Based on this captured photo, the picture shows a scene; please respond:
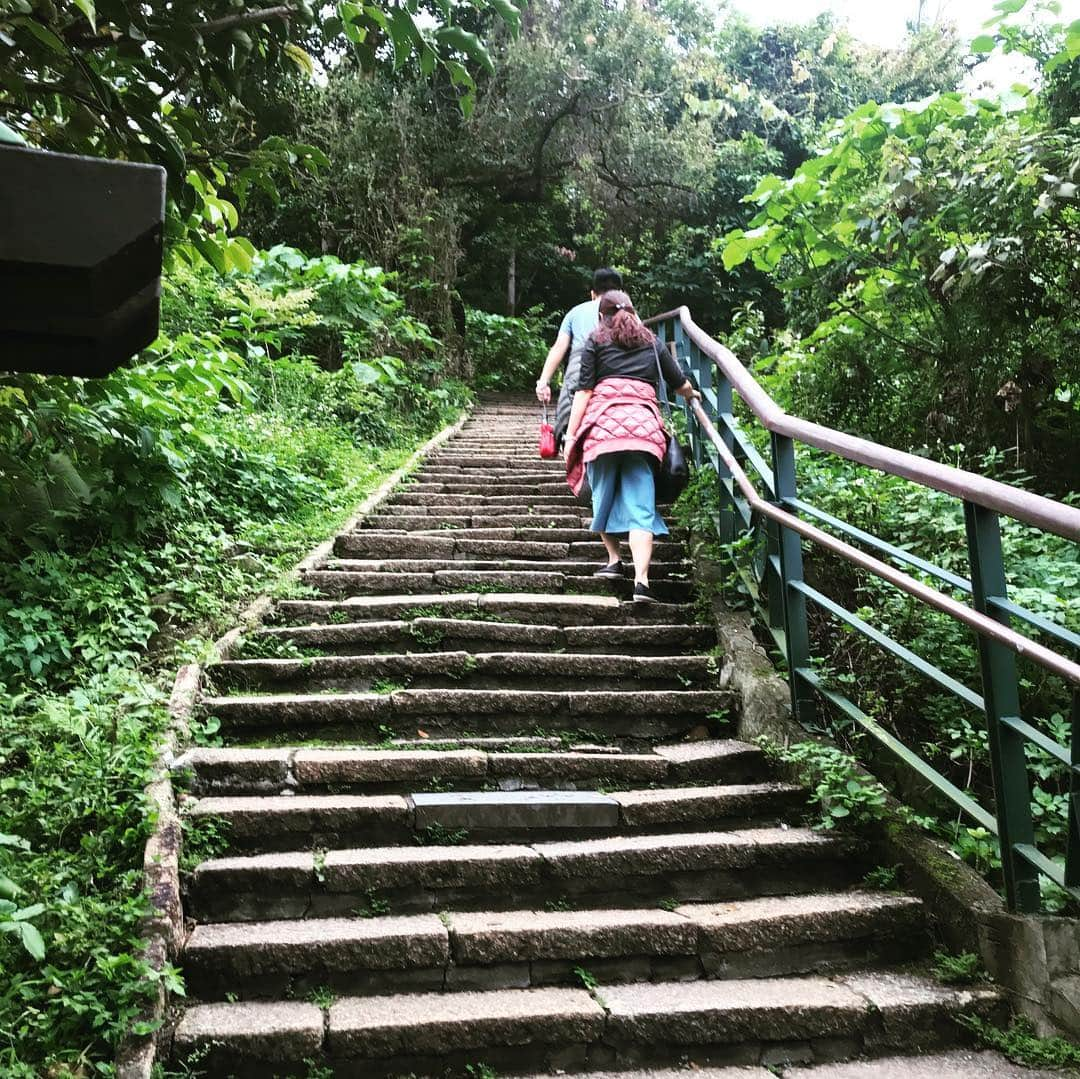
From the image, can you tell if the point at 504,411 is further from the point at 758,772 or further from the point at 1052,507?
the point at 1052,507

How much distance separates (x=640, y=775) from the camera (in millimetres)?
3574

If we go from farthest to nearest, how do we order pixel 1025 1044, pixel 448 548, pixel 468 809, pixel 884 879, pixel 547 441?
pixel 547 441
pixel 448 548
pixel 468 809
pixel 884 879
pixel 1025 1044

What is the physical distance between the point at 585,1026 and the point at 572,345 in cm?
482

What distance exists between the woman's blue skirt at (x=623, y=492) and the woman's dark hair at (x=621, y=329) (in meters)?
0.65

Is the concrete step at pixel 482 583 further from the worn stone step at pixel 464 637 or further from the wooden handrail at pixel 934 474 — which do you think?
the wooden handrail at pixel 934 474

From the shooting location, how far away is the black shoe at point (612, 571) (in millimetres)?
5145

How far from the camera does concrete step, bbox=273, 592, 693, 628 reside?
15.0 ft

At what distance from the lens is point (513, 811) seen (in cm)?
318

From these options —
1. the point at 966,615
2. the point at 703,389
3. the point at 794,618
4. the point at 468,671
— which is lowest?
the point at 468,671

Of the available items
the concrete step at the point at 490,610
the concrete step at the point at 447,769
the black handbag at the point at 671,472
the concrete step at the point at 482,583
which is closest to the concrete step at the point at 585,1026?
the concrete step at the point at 447,769

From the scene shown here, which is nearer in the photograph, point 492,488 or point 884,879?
point 884,879

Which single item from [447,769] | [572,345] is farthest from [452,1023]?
[572,345]

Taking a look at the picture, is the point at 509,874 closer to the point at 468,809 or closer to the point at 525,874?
the point at 525,874

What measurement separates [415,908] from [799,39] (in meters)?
20.0
